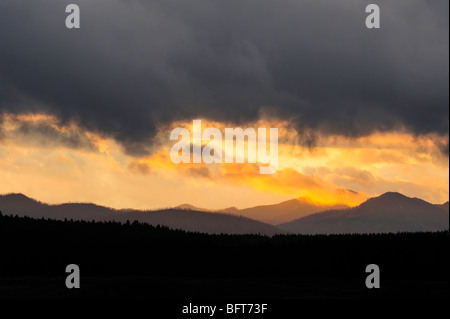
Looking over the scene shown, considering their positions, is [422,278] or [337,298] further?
[422,278]

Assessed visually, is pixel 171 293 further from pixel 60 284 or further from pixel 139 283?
pixel 60 284

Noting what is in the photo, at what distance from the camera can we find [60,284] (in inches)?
5059

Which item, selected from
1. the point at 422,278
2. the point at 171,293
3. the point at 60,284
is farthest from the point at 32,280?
the point at 422,278

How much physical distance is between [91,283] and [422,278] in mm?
97525

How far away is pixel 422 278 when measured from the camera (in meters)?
183

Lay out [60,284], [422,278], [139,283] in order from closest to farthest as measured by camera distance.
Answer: [139,283] < [60,284] < [422,278]
